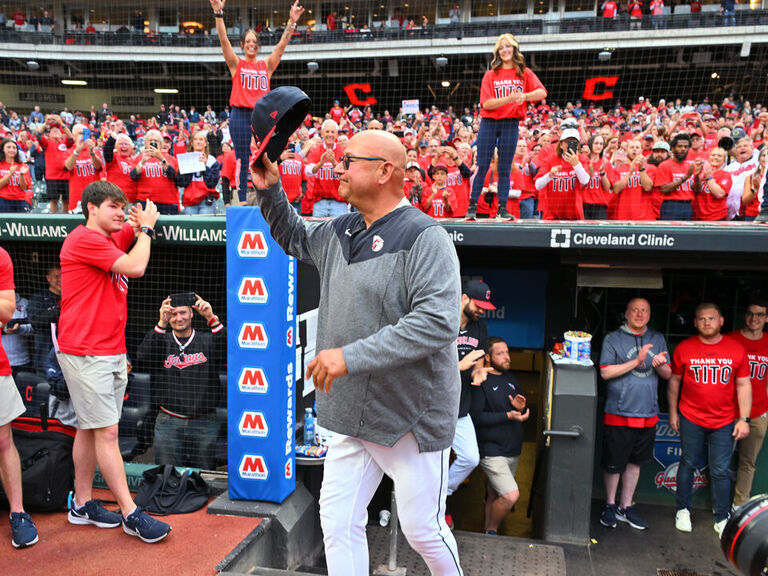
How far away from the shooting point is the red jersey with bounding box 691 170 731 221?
636cm

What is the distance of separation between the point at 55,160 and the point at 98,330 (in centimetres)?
658

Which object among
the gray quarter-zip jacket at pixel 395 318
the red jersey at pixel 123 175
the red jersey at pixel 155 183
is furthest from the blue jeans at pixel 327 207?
the gray quarter-zip jacket at pixel 395 318

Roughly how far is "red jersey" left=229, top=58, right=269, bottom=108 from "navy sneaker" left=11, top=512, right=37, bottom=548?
3.84m

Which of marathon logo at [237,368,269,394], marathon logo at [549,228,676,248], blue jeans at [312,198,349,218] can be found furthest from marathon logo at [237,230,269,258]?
blue jeans at [312,198,349,218]

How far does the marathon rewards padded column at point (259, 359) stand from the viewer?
3961 millimetres

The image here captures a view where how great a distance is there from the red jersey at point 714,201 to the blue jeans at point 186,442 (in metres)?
5.20

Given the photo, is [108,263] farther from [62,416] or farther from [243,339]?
[62,416]

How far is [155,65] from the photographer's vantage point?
30000 millimetres

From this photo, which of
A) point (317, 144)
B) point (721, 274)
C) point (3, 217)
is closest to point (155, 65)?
point (317, 144)

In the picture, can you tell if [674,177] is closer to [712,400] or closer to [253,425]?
[712,400]

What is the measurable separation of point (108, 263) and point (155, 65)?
98.7 ft

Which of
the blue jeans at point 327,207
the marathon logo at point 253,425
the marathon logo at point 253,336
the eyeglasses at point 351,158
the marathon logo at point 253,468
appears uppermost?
the eyeglasses at point 351,158

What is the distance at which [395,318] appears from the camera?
2.10 m

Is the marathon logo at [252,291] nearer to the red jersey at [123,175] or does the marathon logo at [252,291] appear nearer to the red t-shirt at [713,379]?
the red t-shirt at [713,379]
